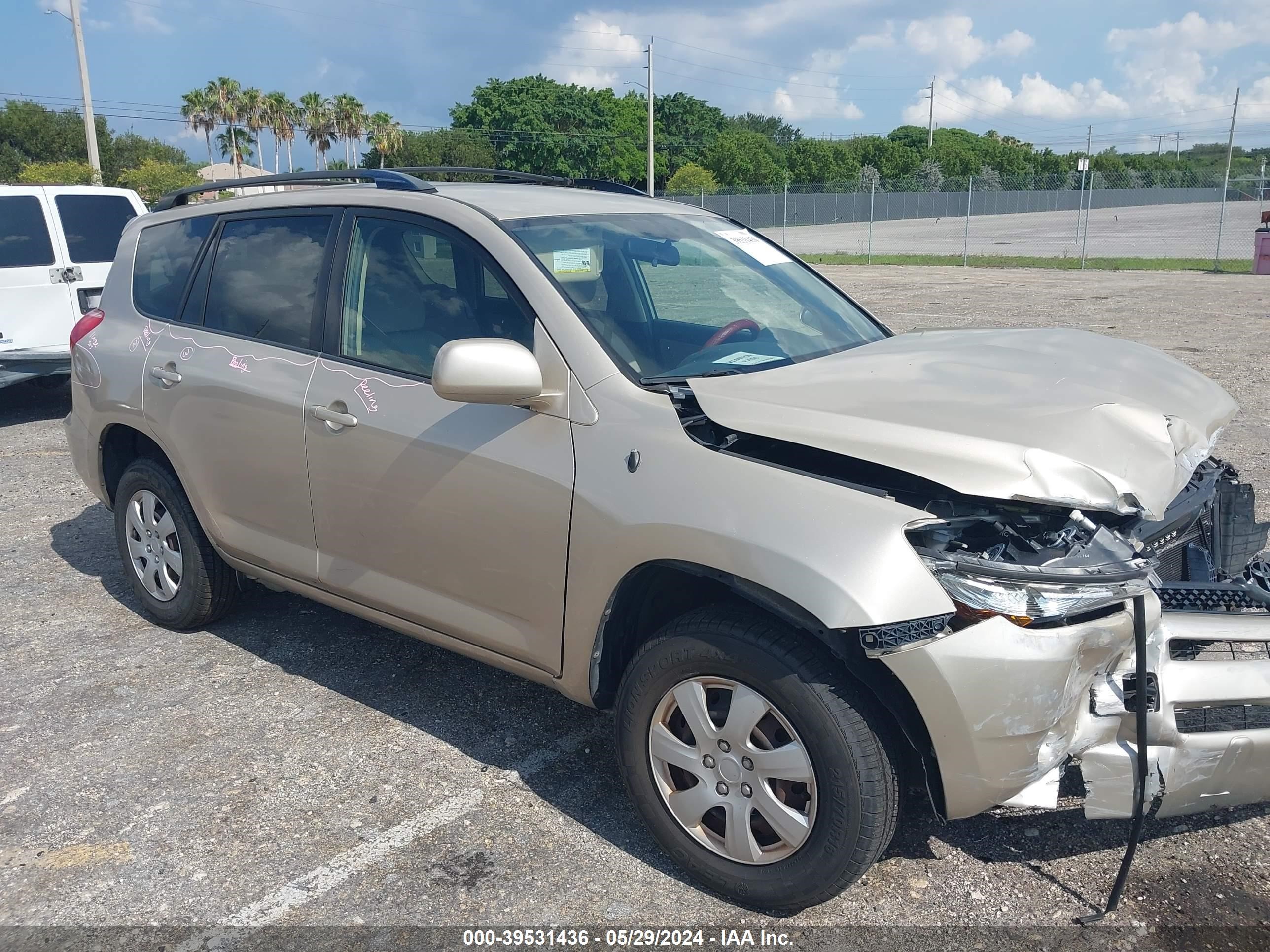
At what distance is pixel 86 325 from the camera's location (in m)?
4.81

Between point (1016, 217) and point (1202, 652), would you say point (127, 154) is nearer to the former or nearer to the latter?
point (1016, 217)

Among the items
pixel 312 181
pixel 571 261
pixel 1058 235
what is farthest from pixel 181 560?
pixel 1058 235

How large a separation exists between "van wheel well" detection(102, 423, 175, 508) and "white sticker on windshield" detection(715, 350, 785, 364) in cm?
262

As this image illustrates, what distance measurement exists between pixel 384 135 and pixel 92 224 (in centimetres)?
7093

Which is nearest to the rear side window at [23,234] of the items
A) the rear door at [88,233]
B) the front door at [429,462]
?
the rear door at [88,233]

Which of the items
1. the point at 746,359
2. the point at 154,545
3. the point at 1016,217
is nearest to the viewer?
the point at 746,359

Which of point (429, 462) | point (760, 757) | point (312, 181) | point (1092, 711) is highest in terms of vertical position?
point (312, 181)

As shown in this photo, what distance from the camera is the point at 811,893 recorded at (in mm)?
2682

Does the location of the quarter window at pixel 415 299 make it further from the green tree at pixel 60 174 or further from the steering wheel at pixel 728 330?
the green tree at pixel 60 174

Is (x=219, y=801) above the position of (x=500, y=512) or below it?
below

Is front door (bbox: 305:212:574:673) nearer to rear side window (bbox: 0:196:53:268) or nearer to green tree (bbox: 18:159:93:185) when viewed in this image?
rear side window (bbox: 0:196:53:268)

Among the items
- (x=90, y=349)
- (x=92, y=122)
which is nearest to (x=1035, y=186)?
(x=92, y=122)

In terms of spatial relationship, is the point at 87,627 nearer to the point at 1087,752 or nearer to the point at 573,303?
the point at 573,303

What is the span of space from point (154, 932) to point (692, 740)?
151 cm
